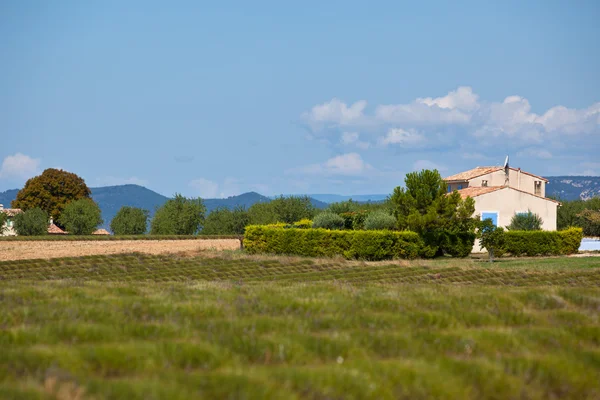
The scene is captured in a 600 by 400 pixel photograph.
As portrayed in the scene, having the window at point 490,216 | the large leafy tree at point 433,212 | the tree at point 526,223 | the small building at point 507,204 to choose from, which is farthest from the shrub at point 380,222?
the tree at point 526,223

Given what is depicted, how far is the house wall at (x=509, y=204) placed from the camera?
44.9 m

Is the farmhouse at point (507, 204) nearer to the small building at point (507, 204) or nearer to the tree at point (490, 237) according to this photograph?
the small building at point (507, 204)

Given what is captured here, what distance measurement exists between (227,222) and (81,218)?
19950 mm

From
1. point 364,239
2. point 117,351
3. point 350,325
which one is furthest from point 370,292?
point 364,239

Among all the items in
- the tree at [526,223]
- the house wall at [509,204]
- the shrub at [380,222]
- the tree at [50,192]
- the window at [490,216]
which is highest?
the tree at [50,192]

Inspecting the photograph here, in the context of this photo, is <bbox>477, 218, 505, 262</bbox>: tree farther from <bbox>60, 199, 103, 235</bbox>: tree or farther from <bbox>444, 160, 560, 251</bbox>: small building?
<bbox>60, 199, 103, 235</bbox>: tree

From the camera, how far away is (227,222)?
7688 centimetres

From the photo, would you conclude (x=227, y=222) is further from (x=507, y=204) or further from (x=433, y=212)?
(x=433, y=212)

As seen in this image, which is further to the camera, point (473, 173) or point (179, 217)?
point (179, 217)

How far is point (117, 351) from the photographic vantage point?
19.2ft

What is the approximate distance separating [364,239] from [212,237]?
94.2 ft

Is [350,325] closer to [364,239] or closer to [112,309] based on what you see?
[112,309]

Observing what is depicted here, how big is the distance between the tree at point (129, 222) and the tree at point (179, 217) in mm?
5456

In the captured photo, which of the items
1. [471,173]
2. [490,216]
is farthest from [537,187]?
[490,216]
